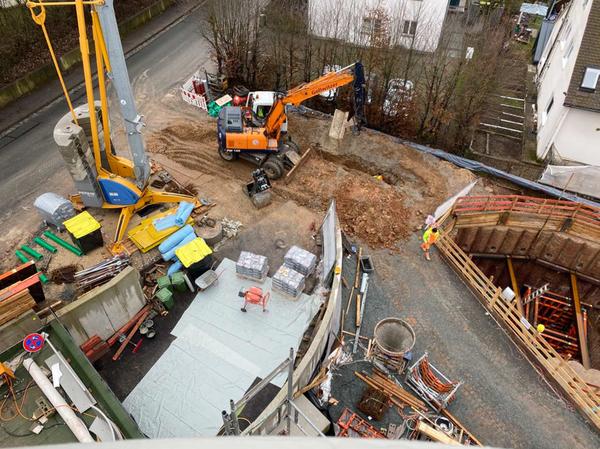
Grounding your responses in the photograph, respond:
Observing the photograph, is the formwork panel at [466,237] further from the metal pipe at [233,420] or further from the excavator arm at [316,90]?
the metal pipe at [233,420]

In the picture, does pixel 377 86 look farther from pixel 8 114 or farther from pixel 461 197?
pixel 8 114

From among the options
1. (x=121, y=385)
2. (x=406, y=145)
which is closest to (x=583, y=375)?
(x=406, y=145)

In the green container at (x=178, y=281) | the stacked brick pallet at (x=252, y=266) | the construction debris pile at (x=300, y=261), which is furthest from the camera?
the construction debris pile at (x=300, y=261)

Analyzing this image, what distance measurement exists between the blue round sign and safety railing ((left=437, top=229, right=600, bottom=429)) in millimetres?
15415

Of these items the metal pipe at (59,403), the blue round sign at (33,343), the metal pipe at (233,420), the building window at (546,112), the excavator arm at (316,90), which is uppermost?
the excavator arm at (316,90)

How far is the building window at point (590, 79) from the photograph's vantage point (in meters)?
23.7

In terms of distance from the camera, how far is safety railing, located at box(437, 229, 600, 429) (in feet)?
48.4

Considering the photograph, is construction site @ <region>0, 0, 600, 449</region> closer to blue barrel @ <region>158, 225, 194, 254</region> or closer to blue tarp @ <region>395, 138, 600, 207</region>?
blue barrel @ <region>158, 225, 194, 254</region>

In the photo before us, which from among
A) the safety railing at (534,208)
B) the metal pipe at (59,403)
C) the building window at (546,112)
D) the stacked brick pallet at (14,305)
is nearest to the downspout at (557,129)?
the building window at (546,112)

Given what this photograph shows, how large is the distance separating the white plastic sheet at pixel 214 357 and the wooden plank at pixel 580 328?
14.0 m

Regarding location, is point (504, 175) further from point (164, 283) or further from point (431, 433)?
point (164, 283)

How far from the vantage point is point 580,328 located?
839 inches

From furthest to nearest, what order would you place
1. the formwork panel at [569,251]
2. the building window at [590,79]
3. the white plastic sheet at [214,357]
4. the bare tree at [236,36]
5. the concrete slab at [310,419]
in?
the bare tree at [236,36] < the building window at [590,79] < the formwork panel at [569,251] < the white plastic sheet at [214,357] < the concrete slab at [310,419]

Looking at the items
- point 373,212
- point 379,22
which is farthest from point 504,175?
point 379,22
